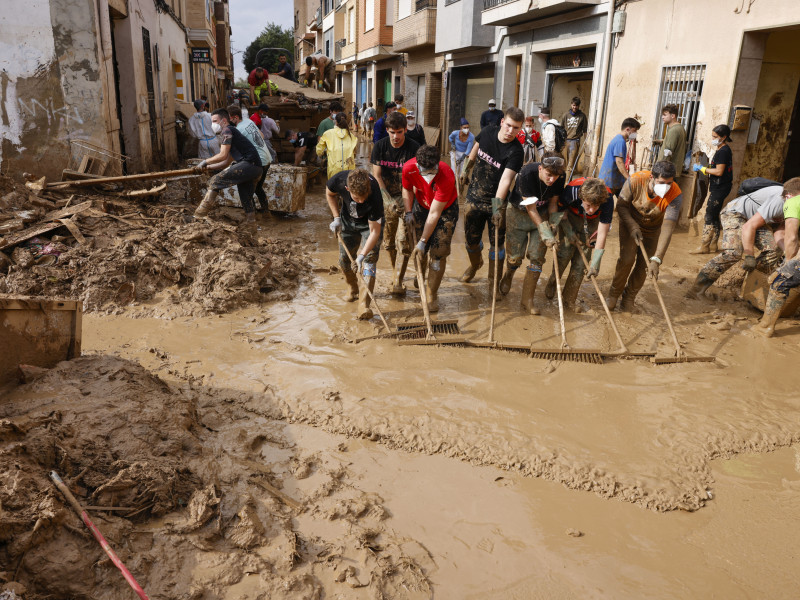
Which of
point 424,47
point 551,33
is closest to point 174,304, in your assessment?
point 551,33

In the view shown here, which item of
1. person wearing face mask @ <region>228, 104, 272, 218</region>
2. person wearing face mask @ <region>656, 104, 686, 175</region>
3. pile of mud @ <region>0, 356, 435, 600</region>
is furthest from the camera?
person wearing face mask @ <region>656, 104, 686, 175</region>

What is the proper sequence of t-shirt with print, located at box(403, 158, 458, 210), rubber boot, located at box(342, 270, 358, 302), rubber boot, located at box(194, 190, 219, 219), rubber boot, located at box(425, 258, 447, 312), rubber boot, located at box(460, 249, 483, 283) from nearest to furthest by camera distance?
1. t-shirt with print, located at box(403, 158, 458, 210)
2. rubber boot, located at box(425, 258, 447, 312)
3. rubber boot, located at box(342, 270, 358, 302)
4. rubber boot, located at box(460, 249, 483, 283)
5. rubber boot, located at box(194, 190, 219, 219)

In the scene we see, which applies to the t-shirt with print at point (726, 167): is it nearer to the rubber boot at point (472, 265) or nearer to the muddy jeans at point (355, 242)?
the rubber boot at point (472, 265)

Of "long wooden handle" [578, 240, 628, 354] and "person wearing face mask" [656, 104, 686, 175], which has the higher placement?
"person wearing face mask" [656, 104, 686, 175]

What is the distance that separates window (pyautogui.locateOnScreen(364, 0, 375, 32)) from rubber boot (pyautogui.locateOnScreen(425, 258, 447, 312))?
22591mm

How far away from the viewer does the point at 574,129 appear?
11.0 m

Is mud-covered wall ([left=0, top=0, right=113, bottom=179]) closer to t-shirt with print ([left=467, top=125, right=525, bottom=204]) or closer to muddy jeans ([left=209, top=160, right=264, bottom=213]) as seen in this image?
muddy jeans ([left=209, top=160, right=264, bottom=213])

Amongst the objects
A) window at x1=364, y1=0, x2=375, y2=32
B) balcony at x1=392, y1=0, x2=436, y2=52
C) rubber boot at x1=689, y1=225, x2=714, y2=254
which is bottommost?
rubber boot at x1=689, y1=225, x2=714, y2=254

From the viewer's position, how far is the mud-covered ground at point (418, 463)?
2.49 metres

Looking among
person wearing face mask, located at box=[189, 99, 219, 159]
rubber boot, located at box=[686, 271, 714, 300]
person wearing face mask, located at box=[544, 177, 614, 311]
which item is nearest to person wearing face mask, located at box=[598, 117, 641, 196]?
rubber boot, located at box=[686, 271, 714, 300]

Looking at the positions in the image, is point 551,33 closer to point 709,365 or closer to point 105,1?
point 105,1

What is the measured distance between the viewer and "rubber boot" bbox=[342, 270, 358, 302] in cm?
563

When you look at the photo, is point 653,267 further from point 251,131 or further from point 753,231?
point 251,131

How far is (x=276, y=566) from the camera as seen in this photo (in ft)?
8.19
